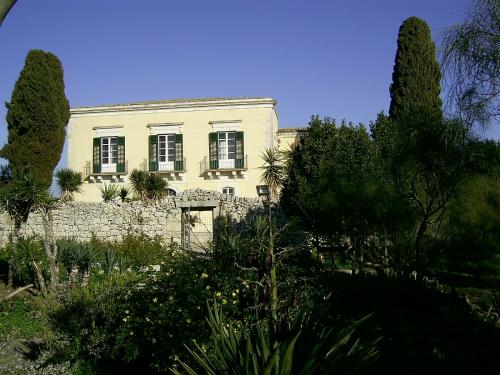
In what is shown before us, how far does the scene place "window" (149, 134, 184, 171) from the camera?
27031mm

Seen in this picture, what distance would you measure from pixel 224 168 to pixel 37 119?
9086mm

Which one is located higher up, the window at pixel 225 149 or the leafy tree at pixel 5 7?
the window at pixel 225 149

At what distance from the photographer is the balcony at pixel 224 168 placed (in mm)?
26328

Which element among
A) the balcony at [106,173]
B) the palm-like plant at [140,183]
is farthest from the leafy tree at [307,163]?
the balcony at [106,173]

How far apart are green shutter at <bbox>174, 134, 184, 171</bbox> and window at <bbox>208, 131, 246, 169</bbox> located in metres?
1.56

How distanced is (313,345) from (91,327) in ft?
12.6

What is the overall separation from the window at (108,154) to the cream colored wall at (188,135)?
1.02ft

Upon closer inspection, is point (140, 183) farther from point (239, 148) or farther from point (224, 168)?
point (239, 148)

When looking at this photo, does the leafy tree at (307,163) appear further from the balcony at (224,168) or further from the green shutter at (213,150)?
the green shutter at (213,150)

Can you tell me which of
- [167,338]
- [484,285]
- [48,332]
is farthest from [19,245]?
[484,285]

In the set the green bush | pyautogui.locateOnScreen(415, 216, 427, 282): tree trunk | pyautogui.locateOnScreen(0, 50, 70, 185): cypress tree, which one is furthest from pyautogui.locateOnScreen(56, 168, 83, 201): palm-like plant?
the green bush

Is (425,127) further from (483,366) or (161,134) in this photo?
(161,134)

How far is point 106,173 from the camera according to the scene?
89.1 ft

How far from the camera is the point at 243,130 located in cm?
2652
